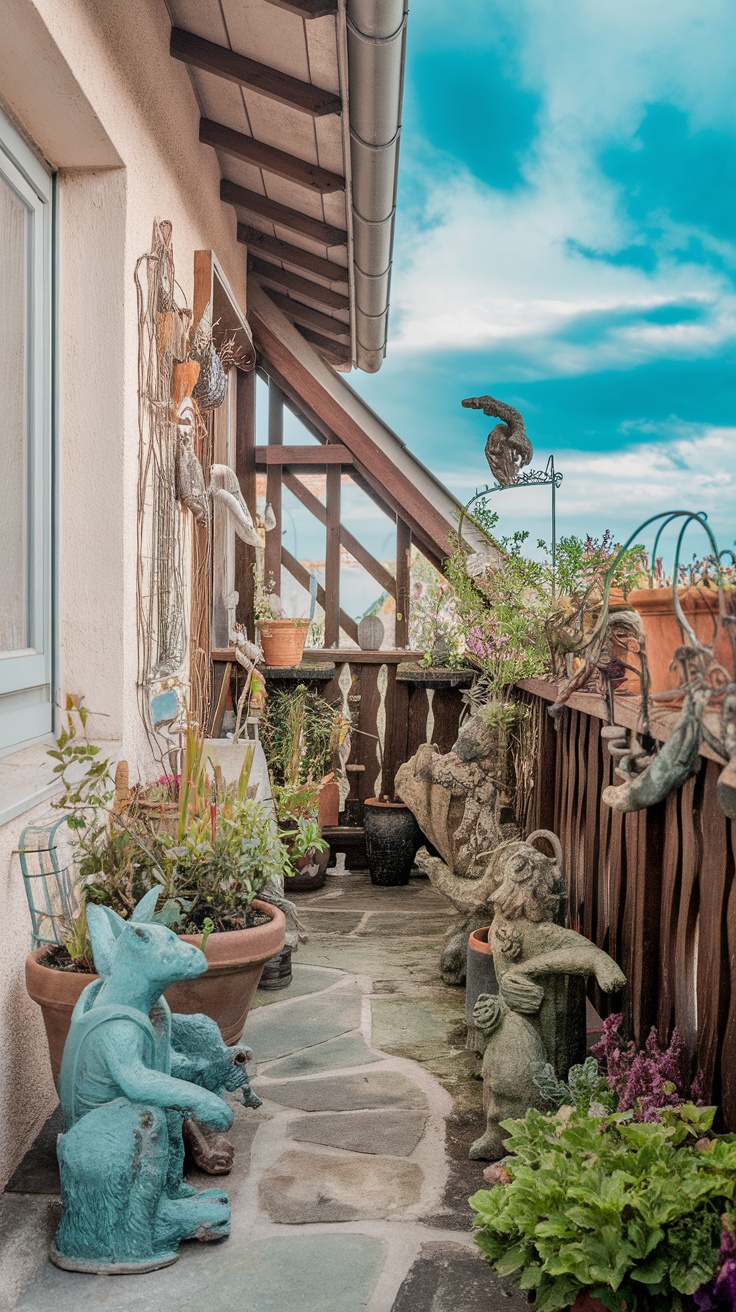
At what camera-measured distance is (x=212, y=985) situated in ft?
8.71

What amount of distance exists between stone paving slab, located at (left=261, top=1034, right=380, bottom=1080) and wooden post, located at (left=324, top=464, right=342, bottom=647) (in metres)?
3.43

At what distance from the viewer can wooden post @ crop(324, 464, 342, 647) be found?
20.8 ft

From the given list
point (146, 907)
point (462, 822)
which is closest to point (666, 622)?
point (146, 907)

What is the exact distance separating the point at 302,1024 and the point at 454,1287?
1.47 m

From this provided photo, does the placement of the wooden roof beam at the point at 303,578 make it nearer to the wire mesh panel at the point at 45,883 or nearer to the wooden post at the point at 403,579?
the wooden post at the point at 403,579

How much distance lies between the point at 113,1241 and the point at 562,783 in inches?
86.2

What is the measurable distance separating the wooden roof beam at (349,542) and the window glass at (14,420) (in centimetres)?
367

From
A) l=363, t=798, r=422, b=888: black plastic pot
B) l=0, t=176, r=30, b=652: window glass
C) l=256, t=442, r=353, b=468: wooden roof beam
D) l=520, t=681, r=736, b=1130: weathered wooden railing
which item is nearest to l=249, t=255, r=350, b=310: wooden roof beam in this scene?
l=256, t=442, r=353, b=468: wooden roof beam

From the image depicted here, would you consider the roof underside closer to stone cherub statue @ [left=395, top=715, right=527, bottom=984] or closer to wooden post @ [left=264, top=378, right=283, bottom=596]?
wooden post @ [left=264, top=378, right=283, bottom=596]

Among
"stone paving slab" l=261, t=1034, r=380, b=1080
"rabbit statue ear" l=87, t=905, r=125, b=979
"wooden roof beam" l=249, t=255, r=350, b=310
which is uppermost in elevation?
"wooden roof beam" l=249, t=255, r=350, b=310

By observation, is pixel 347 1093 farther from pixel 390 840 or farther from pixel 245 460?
pixel 245 460

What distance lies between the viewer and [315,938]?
4348 millimetres

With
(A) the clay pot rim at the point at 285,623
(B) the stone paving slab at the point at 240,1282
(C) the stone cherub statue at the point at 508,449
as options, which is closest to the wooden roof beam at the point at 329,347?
(C) the stone cherub statue at the point at 508,449

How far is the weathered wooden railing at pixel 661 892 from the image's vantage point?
74.6 inches
